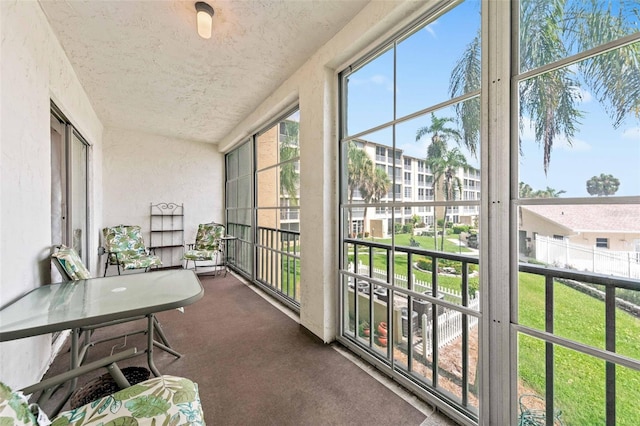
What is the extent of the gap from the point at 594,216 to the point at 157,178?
577 centimetres

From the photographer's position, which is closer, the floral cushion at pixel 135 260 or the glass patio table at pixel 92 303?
the glass patio table at pixel 92 303

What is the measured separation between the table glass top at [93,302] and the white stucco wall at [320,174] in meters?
1.07

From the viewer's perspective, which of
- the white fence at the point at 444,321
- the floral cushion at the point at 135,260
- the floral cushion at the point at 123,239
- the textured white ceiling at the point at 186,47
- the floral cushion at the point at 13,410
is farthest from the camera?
the floral cushion at the point at 123,239

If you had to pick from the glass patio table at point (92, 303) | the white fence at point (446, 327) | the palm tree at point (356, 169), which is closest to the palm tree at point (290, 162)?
the palm tree at point (356, 169)

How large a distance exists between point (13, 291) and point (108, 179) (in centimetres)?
379

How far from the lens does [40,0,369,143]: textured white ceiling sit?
1806mm

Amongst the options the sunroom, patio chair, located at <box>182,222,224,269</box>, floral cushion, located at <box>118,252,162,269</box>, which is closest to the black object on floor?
the sunroom

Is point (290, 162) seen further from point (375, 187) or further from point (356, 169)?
point (375, 187)

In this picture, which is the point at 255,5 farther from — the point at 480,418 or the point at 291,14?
the point at 480,418

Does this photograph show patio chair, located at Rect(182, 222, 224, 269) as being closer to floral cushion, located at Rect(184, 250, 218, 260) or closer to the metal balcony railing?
floral cushion, located at Rect(184, 250, 218, 260)

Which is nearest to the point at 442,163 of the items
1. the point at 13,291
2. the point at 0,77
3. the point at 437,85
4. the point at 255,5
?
the point at 437,85

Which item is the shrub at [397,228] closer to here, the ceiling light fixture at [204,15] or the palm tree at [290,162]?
the palm tree at [290,162]

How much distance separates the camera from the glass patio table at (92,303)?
1.17 m

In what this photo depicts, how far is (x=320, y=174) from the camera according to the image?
2.33 m
